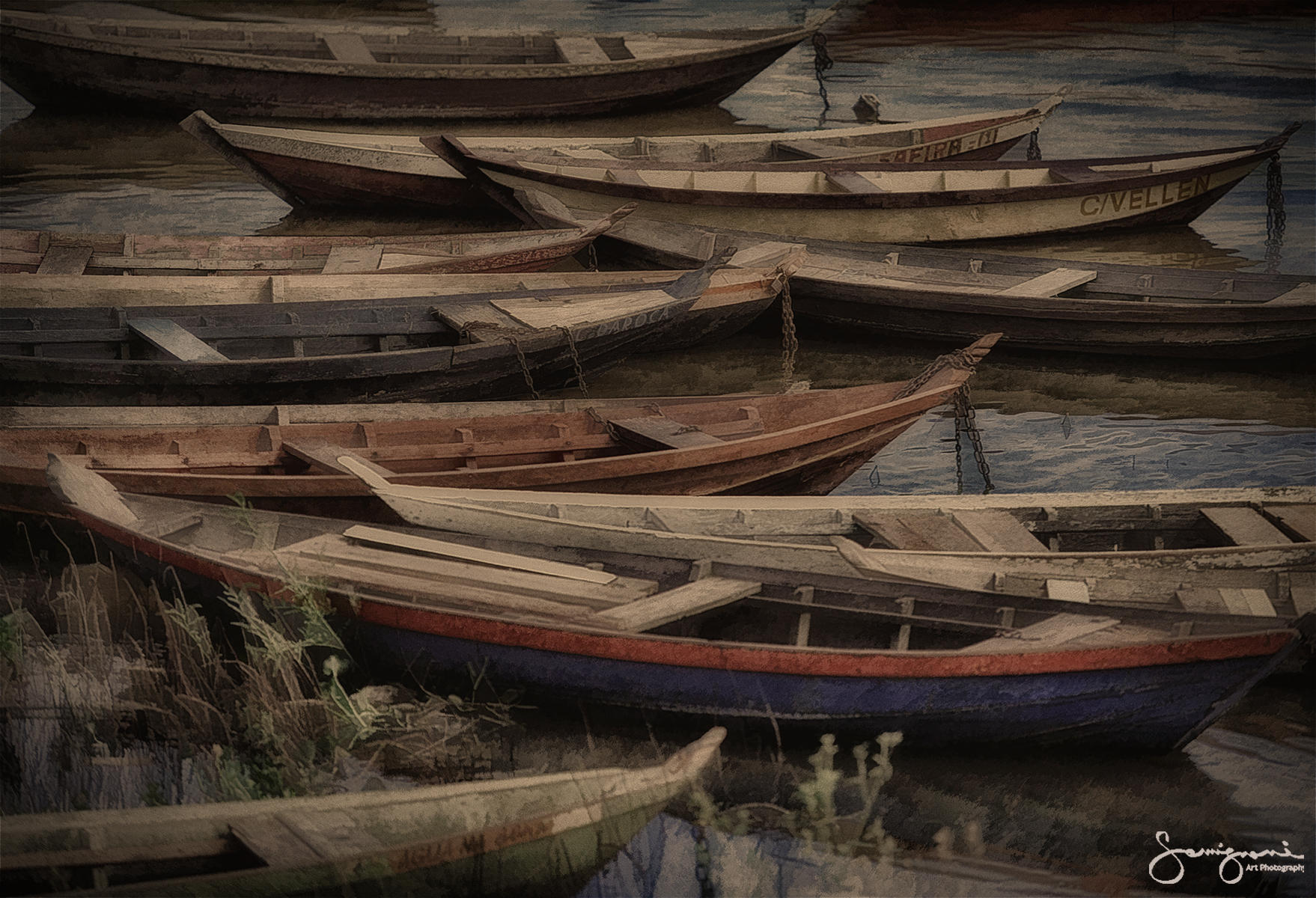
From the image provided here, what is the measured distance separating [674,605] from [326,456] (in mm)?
→ 1598

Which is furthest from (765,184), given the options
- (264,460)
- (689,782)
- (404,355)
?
(689,782)

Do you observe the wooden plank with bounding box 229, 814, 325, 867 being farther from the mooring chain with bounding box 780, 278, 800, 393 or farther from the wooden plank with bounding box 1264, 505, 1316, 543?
the mooring chain with bounding box 780, 278, 800, 393

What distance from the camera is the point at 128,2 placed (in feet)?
54.1

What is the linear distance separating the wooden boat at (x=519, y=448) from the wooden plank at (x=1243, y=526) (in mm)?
1090

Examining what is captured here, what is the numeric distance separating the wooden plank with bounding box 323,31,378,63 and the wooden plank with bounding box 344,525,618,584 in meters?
8.64

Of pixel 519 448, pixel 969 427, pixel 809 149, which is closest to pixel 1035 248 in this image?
pixel 809 149

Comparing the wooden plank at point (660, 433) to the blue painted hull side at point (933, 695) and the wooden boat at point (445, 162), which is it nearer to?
the blue painted hull side at point (933, 695)

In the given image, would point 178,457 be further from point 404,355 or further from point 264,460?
point 404,355

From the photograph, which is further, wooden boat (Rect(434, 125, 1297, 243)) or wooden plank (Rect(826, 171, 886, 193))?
wooden plank (Rect(826, 171, 886, 193))

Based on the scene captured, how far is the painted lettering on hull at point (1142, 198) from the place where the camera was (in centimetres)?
847

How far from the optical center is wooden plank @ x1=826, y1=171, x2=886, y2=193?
8.45 m

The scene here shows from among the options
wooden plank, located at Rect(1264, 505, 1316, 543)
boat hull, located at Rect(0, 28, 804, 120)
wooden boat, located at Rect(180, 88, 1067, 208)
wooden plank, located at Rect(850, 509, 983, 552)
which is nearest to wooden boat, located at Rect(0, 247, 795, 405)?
wooden plank, located at Rect(850, 509, 983, 552)

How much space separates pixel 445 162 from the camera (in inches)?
349

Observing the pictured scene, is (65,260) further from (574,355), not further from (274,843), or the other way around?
(274,843)
